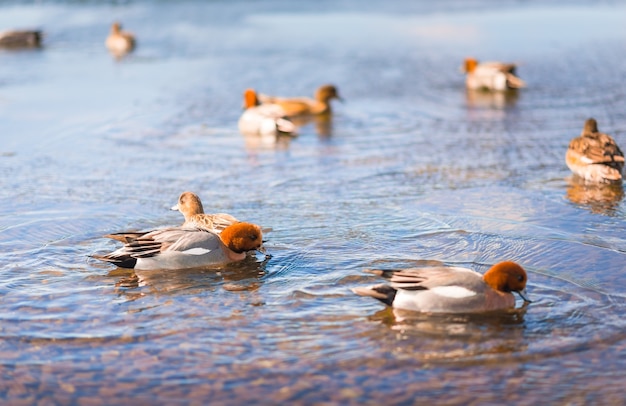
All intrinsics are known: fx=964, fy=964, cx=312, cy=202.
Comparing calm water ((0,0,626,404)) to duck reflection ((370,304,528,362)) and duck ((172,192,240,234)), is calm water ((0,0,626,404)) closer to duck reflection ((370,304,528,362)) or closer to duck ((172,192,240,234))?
duck reflection ((370,304,528,362))

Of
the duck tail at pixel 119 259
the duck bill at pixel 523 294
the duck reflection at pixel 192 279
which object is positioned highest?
the duck tail at pixel 119 259

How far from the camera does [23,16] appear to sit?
29.9 m

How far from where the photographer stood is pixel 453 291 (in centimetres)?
658

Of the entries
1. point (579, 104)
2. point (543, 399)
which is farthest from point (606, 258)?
point (579, 104)

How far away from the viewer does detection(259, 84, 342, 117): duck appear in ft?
50.6

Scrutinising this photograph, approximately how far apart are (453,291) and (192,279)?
7.14 ft

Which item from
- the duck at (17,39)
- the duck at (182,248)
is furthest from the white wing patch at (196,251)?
the duck at (17,39)

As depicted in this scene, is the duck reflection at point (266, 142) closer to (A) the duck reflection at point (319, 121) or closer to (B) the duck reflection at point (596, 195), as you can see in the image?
(A) the duck reflection at point (319, 121)

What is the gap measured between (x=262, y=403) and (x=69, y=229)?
423 centimetres

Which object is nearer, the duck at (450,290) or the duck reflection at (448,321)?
the duck reflection at (448,321)

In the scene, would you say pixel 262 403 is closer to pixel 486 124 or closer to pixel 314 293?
pixel 314 293

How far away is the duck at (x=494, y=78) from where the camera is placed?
17188mm

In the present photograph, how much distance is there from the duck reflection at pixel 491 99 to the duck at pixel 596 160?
5026 mm

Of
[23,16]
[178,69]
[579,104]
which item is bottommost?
[579,104]
